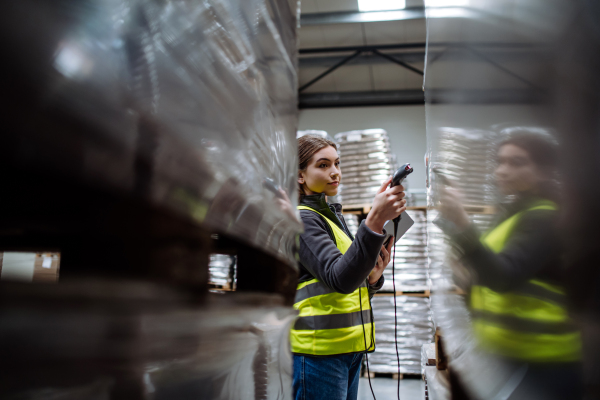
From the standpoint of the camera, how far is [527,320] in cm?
33

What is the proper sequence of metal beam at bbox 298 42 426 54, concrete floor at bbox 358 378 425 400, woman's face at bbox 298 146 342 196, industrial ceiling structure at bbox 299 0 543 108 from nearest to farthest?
1. woman's face at bbox 298 146 342 196
2. concrete floor at bbox 358 378 425 400
3. industrial ceiling structure at bbox 299 0 543 108
4. metal beam at bbox 298 42 426 54

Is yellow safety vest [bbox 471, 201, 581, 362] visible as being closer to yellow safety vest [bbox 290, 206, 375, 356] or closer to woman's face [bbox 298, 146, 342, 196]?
yellow safety vest [bbox 290, 206, 375, 356]

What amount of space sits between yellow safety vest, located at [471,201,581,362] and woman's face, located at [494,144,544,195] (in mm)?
20

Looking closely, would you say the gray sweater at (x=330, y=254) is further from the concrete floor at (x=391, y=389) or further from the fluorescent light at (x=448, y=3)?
the concrete floor at (x=391, y=389)

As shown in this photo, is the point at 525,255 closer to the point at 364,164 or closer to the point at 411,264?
the point at 364,164

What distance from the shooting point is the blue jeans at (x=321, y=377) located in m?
1.23

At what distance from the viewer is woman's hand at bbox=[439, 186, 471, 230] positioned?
552 millimetres

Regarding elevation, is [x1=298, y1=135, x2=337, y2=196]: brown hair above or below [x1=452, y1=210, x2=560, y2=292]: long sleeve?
above

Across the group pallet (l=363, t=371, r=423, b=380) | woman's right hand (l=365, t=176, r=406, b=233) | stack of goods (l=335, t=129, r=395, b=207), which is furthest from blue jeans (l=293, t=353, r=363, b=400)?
pallet (l=363, t=371, r=423, b=380)

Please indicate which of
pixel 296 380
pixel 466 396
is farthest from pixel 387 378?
pixel 466 396

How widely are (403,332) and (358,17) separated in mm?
3784

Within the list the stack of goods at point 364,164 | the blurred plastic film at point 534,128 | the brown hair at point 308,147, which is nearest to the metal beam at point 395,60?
the stack of goods at point 364,164

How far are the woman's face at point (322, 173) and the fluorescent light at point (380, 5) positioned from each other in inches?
171

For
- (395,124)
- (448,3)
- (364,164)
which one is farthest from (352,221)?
(448,3)
